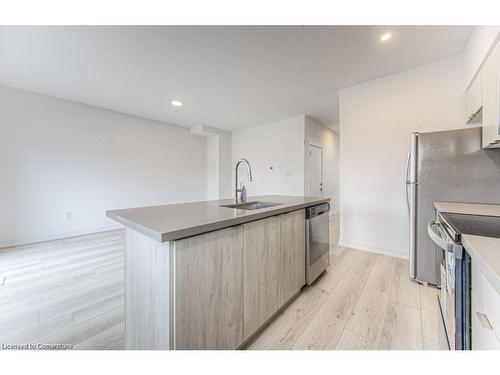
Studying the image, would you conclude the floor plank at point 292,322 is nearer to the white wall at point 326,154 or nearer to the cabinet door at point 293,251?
the cabinet door at point 293,251

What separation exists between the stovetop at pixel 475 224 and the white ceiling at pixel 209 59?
1793mm

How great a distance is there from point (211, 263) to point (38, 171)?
421 cm

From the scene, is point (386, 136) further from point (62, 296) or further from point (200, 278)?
point (62, 296)

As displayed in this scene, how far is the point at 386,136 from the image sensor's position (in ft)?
8.85

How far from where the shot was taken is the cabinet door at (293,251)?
5.02 ft

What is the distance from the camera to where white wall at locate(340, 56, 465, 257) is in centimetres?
232

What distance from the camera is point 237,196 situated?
6.55ft

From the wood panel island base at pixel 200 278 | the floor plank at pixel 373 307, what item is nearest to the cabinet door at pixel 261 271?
the wood panel island base at pixel 200 278

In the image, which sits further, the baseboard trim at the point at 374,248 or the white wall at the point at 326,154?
the white wall at the point at 326,154

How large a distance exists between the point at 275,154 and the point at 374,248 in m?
2.99

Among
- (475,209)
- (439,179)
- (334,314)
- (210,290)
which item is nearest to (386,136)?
(439,179)

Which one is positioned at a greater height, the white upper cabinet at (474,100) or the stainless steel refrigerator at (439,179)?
the white upper cabinet at (474,100)
